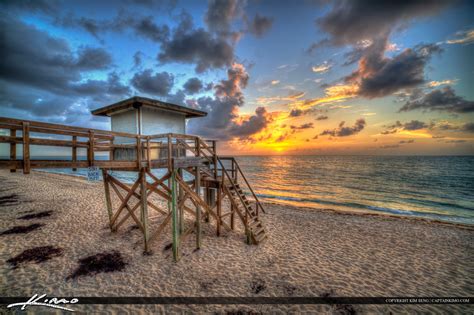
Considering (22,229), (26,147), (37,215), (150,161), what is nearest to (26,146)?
(26,147)

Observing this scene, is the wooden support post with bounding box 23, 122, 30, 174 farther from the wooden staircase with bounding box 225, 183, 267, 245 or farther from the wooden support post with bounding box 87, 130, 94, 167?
the wooden staircase with bounding box 225, 183, 267, 245

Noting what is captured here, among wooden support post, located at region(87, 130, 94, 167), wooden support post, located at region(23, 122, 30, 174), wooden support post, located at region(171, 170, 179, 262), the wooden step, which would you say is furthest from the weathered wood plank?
the wooden step

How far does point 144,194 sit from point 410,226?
57.7 feet

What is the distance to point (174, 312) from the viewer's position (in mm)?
5020

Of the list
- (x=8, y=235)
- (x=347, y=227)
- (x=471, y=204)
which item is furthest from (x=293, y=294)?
(x=471, y=204)

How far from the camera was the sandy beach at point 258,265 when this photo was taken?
5680mm

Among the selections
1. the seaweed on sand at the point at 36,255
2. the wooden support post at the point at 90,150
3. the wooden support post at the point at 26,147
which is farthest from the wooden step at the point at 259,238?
the seaweed on sand at the point at 36,255

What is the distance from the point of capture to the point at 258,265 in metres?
7.28

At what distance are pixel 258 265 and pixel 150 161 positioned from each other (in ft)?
19.7

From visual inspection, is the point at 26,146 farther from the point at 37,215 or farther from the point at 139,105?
the point at 37,215

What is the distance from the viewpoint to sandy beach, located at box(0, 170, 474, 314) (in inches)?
224

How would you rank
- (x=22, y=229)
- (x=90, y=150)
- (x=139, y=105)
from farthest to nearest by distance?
(x=22, y=229) < (x=139, y=105) < (x=90, y=150)

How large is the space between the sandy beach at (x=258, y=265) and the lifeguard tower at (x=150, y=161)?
84cm

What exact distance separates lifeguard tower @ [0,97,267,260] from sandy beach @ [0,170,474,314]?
0.84 m
